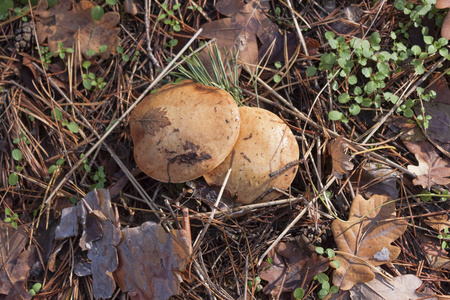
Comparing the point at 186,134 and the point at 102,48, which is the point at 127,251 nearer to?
the point at 186,134

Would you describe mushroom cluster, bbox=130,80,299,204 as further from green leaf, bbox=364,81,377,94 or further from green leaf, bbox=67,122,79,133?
green leaf, bbox=364,81,377,94

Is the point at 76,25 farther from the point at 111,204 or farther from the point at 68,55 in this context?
the point at 111,204

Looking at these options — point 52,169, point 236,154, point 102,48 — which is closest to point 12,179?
point 52,169

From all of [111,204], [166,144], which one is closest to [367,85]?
[166,144]

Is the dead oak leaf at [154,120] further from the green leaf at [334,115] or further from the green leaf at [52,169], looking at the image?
the green leaf at [334,115]

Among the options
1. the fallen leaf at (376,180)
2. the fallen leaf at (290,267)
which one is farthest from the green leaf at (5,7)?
the fallen leaf at (376,180)

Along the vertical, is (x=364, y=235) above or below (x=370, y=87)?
below
